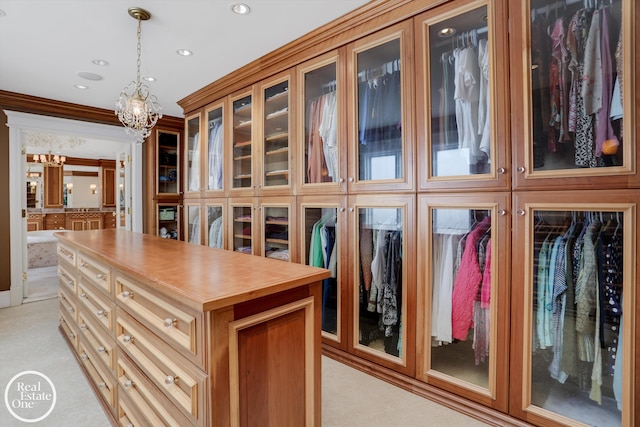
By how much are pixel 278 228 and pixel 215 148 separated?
4.67 ft

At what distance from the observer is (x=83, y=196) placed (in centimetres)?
1101

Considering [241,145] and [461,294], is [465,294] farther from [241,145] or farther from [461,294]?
[241,145]

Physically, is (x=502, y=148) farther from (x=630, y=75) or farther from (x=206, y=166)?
(x=206, y=166)

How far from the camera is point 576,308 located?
61.1 inches

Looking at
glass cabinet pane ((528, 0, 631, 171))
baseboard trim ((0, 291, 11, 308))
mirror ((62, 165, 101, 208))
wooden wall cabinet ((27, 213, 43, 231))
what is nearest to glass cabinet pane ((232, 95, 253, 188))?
glass cabinet pane ((528, 0, 631, 171))

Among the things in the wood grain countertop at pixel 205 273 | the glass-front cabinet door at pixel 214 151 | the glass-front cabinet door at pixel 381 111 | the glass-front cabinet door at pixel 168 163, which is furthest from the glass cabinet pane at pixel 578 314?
the glass-front cabinet door at pixel 168 163

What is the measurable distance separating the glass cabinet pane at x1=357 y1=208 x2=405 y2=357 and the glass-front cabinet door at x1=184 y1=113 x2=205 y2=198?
2456mm

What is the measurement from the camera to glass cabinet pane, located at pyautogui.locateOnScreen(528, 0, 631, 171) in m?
1.44

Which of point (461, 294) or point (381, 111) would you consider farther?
point (381, 111)

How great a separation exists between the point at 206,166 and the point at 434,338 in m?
3.05

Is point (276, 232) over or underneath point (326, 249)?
over

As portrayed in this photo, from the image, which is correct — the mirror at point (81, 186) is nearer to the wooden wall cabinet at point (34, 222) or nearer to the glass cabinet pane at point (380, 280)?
the wooden wall cabinet at point (34, 222)

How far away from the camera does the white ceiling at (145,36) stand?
2.15m

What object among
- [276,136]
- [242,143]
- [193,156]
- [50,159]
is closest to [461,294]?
[276,136]
